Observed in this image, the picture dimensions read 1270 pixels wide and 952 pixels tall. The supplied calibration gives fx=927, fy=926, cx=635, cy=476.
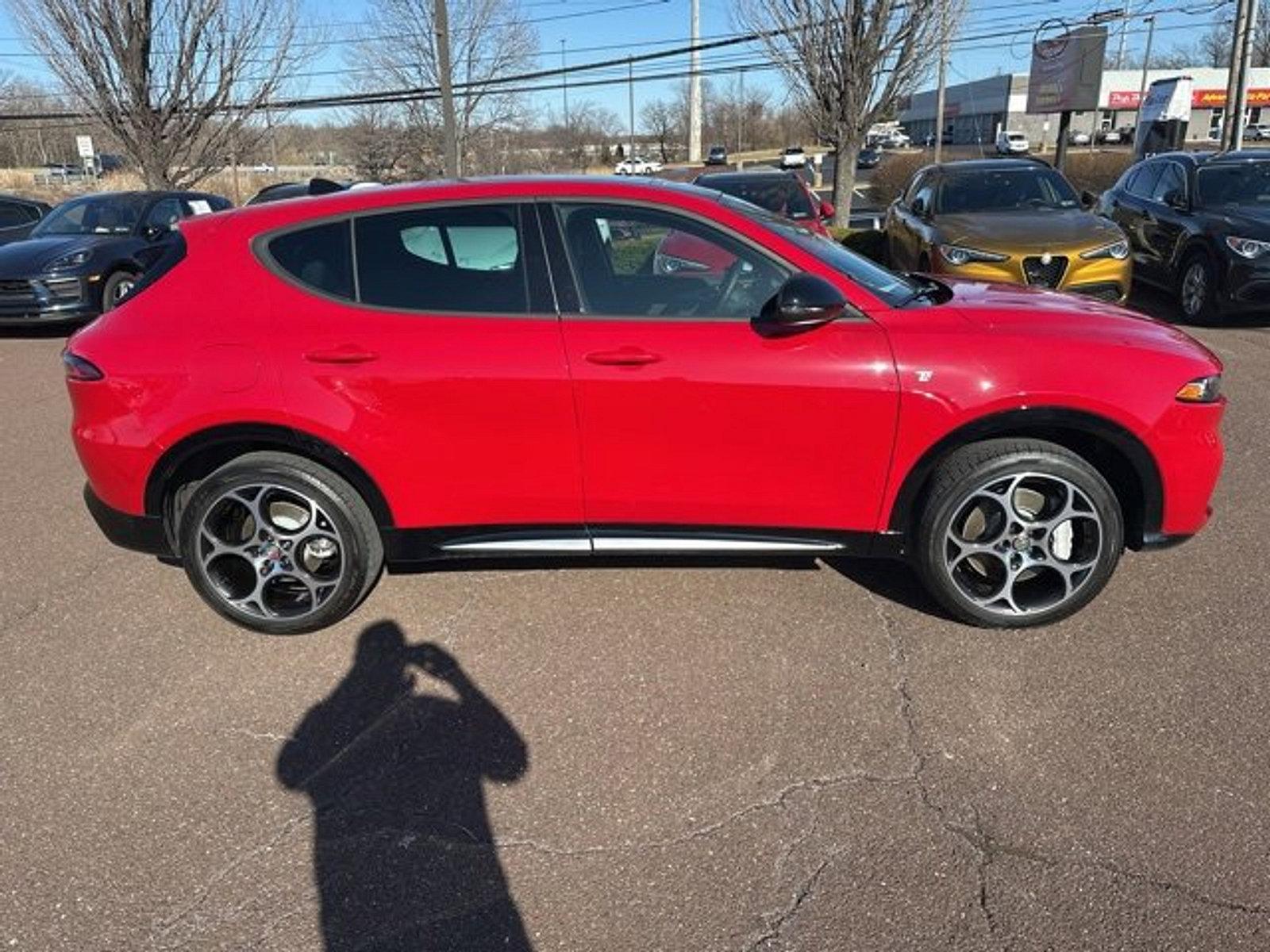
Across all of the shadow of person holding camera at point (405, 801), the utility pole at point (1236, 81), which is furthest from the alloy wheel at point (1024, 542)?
the utility pole at point (1236, 81)

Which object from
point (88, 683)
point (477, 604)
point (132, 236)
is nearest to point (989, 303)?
point (477, 604)

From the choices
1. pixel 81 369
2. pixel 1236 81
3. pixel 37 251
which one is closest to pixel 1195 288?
pixel 1236 81

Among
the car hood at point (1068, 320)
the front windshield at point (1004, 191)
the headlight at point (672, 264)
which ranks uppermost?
the front windshield at point (1004, 191)

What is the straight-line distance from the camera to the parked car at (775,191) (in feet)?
33.3

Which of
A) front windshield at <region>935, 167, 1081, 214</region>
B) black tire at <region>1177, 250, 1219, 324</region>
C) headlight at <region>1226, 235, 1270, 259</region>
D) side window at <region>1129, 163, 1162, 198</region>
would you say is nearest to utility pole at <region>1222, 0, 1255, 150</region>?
side window at <region>1129, 163, 1162, 198</region>

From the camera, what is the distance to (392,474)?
3.47 meters

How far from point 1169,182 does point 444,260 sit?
9738 mm

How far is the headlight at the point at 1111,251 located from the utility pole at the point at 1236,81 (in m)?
9.72

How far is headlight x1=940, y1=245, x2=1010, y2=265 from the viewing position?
8547 mm

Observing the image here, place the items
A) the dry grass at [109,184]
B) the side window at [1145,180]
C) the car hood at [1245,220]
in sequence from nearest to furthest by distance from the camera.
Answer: the car hood at [1245,220]
the side window at [1145,180]
the dry grass at [109,184]

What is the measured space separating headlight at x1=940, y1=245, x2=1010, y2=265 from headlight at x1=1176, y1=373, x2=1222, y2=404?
5.54 meters

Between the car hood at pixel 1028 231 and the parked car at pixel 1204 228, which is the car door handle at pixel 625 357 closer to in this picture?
the car hood at pixel 1028 231

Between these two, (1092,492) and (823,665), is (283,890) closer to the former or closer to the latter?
(823,665)

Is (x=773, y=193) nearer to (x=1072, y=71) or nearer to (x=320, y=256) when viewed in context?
(x=320, y=256)
